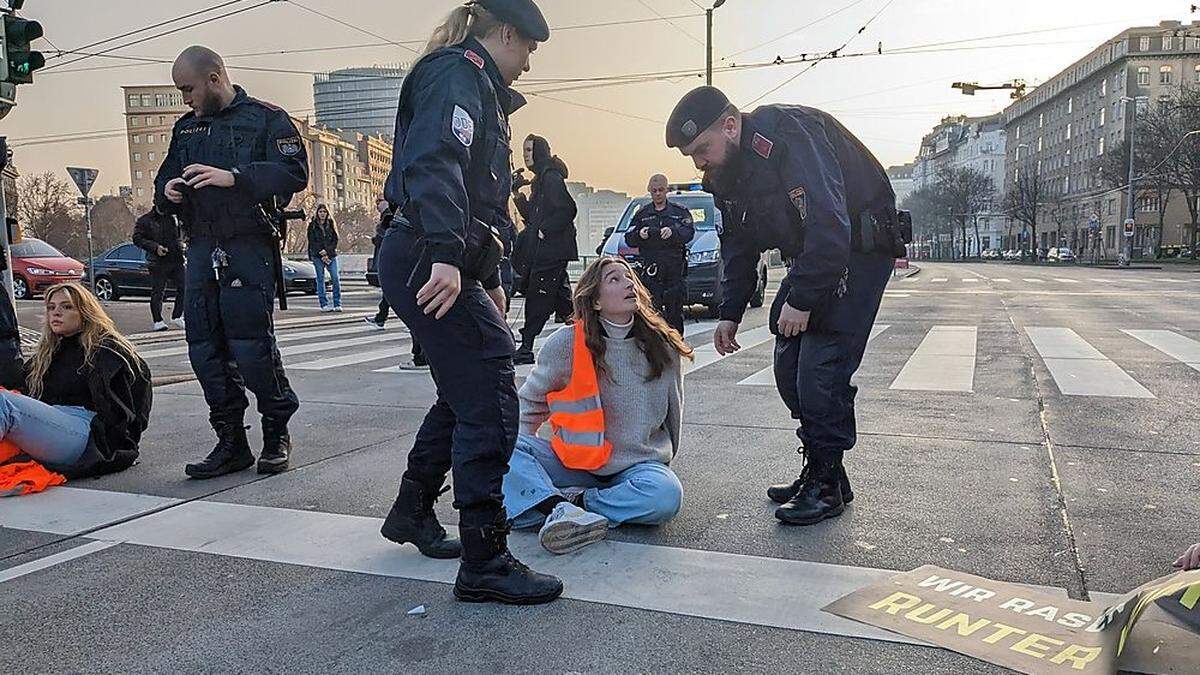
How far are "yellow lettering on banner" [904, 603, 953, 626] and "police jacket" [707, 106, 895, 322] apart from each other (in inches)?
45.1

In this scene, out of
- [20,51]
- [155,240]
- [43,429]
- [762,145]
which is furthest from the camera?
[155,240]

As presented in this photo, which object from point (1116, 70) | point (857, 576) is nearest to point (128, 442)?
point (857, 576)

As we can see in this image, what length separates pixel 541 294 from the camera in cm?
828

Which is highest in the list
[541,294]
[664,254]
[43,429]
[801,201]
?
[801,201]

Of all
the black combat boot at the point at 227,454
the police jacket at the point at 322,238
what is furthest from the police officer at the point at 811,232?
the police jacket at the point at 322,238

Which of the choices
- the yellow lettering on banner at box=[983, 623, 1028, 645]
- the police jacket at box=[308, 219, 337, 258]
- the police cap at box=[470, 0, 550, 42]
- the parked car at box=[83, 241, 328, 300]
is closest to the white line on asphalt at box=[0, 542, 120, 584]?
the police cap at box=[470, 0, 550, 42]

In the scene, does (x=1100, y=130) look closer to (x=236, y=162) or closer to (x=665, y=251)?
(x=665, y=251)

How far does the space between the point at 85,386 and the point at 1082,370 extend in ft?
23.7

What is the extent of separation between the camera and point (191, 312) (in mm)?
4125

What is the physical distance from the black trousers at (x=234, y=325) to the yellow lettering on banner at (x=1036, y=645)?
3.41 metres

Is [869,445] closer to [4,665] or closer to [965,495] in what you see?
[965,495]

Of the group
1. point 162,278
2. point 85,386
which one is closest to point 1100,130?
point 162,278

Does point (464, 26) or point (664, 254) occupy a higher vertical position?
point (464, 26)

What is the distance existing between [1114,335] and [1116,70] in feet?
281
